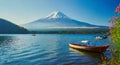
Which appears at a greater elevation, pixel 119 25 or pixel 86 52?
pixel 119 25

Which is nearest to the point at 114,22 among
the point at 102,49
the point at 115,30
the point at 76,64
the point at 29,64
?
the point at 115,30

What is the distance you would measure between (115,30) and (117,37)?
1.45 ft

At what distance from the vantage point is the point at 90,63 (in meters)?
30.1

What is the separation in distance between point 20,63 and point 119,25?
18.8 metres

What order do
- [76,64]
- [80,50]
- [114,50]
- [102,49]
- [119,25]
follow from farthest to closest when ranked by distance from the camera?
[80,50], [102,49], [76,64], [114,50], [119,25]

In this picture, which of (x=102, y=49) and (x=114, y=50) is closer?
(x=114, y=50)

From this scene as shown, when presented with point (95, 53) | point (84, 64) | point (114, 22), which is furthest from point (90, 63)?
point (114, 22)

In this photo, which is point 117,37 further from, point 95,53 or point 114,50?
point 95,53

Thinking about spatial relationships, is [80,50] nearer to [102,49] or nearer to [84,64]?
[102,49]

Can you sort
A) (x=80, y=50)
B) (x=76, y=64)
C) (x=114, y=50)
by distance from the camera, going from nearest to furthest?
(x=114, y=50)
(x=76, y=64)
(x=80, y=50)

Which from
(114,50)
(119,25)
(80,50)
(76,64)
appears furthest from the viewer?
(80,50)

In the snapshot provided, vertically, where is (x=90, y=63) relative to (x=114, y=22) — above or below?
below

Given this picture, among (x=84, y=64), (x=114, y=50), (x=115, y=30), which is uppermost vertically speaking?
(x=115, y=30)

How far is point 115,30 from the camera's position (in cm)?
1450
